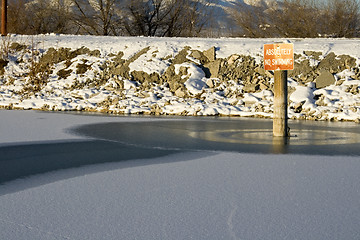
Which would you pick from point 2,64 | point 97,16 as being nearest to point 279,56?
point 2,64

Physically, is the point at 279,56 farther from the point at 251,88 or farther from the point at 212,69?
the point at 212,69

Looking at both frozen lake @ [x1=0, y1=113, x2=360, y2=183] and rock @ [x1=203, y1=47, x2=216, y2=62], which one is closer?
frozen lake @ [x1=0, y1=113, x2=360, y2=183]

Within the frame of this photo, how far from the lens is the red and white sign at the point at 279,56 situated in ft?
36.8

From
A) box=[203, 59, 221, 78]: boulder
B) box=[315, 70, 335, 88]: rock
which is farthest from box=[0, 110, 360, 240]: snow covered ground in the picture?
box=[203, 59, 221, 78]: boulder

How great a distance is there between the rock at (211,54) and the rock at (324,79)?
522 centimetres

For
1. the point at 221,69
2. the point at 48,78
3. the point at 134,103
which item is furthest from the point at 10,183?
the point at 48,78

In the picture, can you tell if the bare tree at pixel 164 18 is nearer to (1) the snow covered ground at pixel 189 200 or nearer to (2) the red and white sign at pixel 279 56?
(2) the red and white sign at pixel 279 56

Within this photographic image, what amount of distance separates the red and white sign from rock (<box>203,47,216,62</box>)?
12638 millimetres

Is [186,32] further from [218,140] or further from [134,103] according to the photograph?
[218,140]

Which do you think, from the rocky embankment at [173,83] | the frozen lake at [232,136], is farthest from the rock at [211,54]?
the frozen lake at [232,136]

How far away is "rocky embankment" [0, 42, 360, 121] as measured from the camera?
19.5m

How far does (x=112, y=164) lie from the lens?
7906 millimetres

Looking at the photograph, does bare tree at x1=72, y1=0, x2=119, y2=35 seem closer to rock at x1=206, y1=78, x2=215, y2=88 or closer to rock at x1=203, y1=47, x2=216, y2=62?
rock at x1=203, y1=47, x2=216, y2=62

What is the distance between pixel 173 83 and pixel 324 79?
21.7 feet
